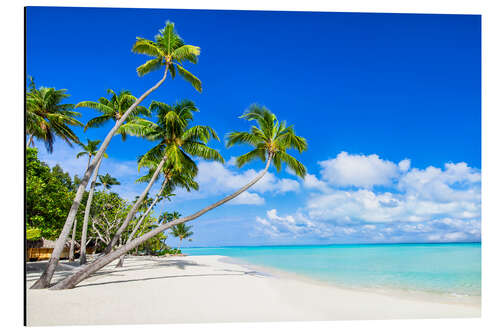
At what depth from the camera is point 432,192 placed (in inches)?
297

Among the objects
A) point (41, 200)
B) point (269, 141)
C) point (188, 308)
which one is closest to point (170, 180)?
point (41, 200)

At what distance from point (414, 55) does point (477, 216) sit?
3228 mm

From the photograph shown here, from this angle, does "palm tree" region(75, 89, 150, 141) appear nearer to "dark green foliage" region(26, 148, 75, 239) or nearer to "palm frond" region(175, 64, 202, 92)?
"dark green foliage" region(26, 148, 75, 239)

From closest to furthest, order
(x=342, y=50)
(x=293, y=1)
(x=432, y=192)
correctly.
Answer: (x=293, y=1) < (x=342, y=50) < (x=432, y=192)

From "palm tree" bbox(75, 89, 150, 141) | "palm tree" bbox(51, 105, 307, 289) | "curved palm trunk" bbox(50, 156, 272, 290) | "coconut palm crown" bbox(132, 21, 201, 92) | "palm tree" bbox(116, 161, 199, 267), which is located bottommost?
"curved palm trunk" bbox(50, 156, 272, 290)

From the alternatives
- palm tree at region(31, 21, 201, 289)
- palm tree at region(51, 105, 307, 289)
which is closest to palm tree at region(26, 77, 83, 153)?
palm tree at region(31, 21, 201, 289)

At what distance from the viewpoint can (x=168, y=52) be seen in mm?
6379

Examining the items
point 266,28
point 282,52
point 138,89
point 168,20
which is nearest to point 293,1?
point 266,28

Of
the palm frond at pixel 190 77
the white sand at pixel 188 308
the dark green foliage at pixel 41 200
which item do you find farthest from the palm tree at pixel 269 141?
the dark green foliage at pixel 41 200

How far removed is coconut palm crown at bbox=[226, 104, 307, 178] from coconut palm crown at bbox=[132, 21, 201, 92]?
5.17 ft

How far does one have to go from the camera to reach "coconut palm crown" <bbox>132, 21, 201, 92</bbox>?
20.0 ft

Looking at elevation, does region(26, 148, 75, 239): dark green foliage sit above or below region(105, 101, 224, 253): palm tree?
below

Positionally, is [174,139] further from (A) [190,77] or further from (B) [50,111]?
(B) [50,111]
